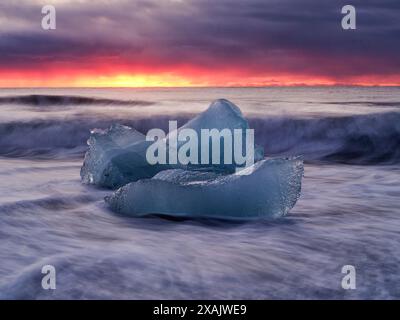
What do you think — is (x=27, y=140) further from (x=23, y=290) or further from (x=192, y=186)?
(x=23, y=290)

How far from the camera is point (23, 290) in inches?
75.5

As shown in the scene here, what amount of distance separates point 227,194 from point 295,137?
19.5ft

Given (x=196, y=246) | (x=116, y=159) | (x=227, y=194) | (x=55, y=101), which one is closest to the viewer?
(x=196, y=246)

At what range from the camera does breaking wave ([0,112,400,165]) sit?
733 cm

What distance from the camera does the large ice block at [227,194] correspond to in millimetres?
2865

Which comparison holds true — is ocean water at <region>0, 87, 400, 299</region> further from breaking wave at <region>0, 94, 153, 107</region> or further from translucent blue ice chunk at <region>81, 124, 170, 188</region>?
breaking wave at <region>0, 94, 153, 107</region>

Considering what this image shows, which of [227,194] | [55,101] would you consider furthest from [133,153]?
[55,101]

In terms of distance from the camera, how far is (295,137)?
28.5 ft

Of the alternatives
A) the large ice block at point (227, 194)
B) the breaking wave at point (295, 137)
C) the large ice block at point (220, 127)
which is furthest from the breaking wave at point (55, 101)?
the large ice block at point (227, 194)

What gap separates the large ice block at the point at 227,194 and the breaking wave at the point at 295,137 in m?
3.92

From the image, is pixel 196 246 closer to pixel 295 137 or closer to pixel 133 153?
pixel 133 153

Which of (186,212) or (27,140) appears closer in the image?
(186,212)
